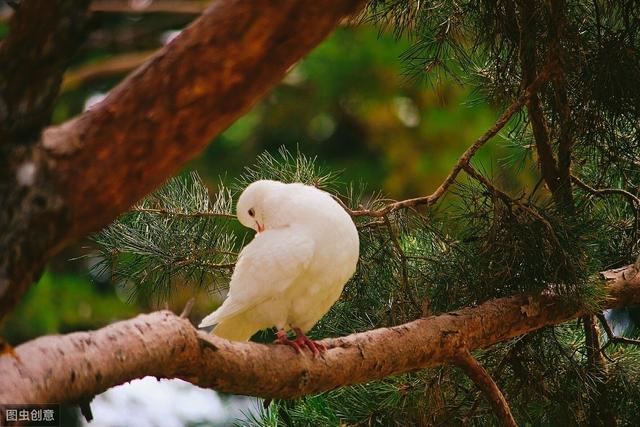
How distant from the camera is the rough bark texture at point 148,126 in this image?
35.3 inches

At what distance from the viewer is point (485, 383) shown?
5.07 ft

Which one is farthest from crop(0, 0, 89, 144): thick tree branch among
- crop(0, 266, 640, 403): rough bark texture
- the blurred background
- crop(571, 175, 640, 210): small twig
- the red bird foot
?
the blurred background

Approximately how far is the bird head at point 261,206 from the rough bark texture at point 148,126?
0.65 meters

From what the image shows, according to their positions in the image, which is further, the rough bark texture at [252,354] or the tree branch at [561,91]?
the tree branch at [561,91]

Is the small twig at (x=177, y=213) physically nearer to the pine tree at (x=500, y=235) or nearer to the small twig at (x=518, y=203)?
the pine tree at (x=500, y=235)

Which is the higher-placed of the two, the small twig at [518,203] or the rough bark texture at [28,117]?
the rough bark texture at [28,117]

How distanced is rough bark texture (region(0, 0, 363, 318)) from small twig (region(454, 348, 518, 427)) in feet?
2.42

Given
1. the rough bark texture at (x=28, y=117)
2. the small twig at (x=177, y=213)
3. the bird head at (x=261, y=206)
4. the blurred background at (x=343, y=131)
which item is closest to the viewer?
the rough bark texture at (x=28, y=117)

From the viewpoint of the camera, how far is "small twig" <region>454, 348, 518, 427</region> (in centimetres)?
154

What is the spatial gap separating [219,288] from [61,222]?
973 mm

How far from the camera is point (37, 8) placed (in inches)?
34.8

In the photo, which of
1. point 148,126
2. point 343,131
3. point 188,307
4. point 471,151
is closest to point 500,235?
point 471,151

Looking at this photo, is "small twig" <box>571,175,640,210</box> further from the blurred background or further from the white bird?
the blurred background

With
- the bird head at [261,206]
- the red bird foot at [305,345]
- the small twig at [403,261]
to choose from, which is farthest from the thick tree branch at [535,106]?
the red bird foot at [305,345]
